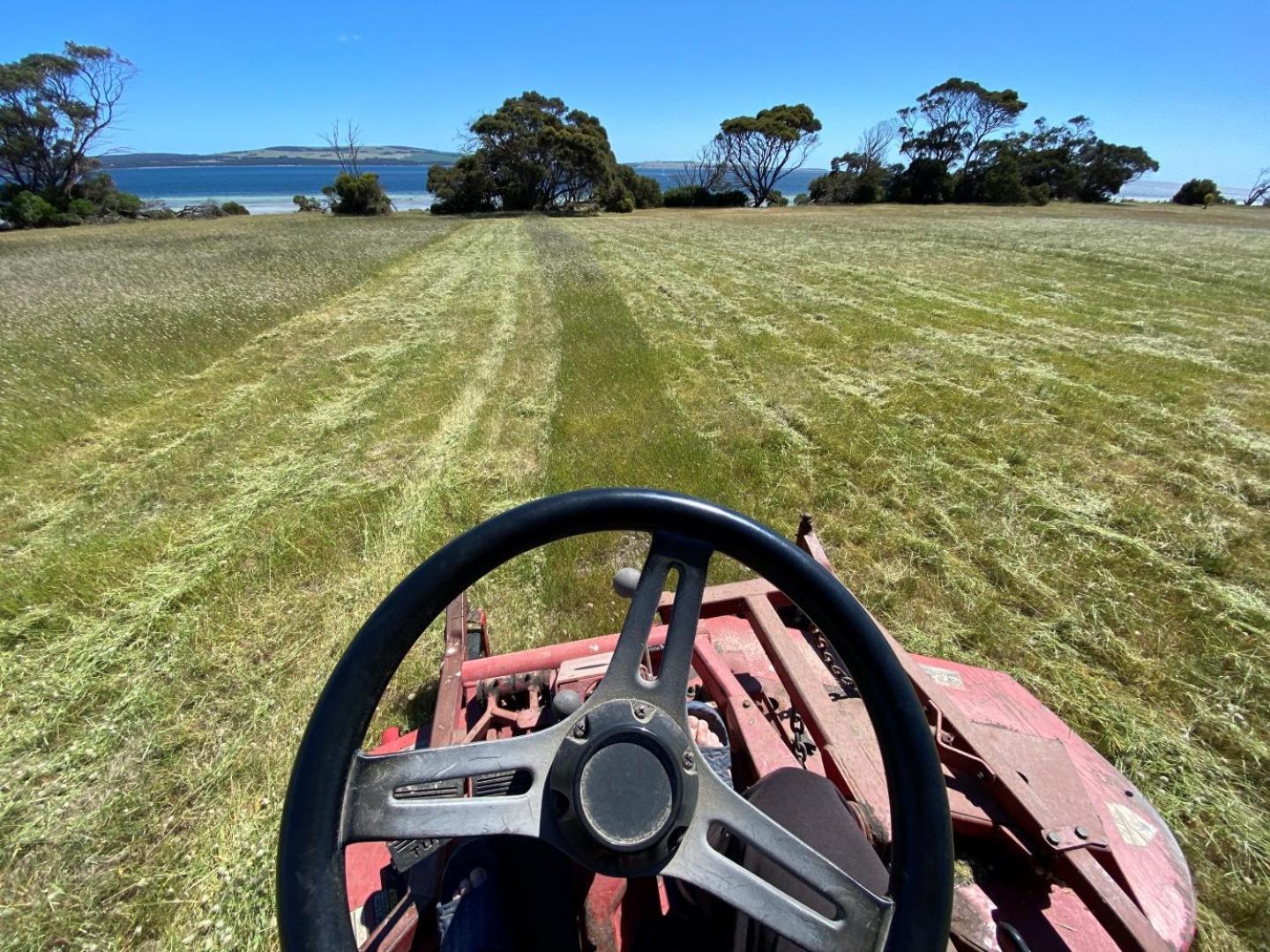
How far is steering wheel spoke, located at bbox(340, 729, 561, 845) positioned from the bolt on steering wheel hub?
0.04 metres

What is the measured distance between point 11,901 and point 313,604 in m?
1.61

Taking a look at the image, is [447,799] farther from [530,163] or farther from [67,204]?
[67,204]

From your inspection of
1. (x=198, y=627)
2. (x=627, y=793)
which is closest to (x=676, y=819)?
(x=627, y=793)

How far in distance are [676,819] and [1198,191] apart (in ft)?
242

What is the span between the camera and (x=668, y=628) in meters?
0.96

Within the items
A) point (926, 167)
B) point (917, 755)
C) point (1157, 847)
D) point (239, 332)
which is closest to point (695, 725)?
point (917, 755)

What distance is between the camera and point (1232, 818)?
2199 millimetres

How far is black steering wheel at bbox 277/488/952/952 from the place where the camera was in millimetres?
792

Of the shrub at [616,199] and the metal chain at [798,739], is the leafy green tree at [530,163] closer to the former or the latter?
the shrub at [616,199]

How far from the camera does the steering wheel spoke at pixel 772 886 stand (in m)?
0.82

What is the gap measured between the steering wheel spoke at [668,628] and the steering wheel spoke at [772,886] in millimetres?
157

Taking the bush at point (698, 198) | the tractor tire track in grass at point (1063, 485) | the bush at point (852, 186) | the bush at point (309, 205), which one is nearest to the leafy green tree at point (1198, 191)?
the bush at point (852, 186)

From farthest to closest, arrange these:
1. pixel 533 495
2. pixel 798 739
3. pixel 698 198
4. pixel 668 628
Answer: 1. pixel 698 198
2. pixel 533 495
3. pixel 798 739
4. pixel 668 628

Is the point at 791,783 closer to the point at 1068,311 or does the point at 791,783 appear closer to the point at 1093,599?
the point at 1093,599
